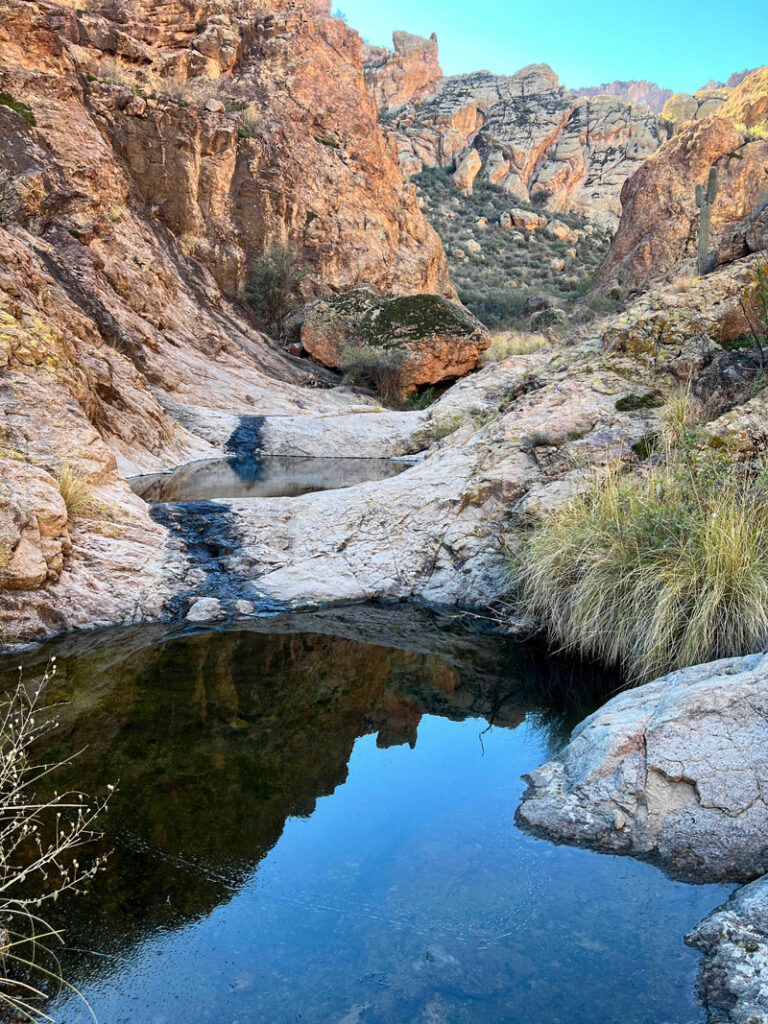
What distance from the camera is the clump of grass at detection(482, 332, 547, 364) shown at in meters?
20.2

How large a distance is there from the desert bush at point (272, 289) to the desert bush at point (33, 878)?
21.1m

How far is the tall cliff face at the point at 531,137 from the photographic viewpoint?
60.9m

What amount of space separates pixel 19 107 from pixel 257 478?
37.3 ft

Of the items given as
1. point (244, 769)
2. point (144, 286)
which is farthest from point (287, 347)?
point (244, 769)

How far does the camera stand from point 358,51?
29703 mm

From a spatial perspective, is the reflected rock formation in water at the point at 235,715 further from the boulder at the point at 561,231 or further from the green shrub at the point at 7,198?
the boulder at the point at 561,231

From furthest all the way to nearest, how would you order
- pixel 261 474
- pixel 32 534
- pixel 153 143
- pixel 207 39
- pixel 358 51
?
pixel 358 51 → pixel 207 39 → pixel 153 143 → pixel 261 474 → pixel 32 534

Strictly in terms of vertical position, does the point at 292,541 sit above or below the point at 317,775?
above

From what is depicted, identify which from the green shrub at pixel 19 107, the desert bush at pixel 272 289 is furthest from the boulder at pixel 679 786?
the desert bush at pixel 272 289

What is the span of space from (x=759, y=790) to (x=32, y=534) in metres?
4.93

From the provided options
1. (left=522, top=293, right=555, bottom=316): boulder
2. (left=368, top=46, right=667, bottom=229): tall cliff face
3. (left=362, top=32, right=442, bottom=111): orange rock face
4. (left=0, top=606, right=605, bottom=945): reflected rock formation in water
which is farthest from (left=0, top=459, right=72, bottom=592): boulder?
(left=362, top=32, right=442, bottom=111): orange rock face

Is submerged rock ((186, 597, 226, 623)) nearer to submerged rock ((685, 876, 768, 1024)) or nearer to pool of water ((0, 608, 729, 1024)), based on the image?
pool of water ((0, 608, 729, 1024))

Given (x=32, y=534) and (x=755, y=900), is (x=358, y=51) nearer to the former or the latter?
(x=32, y=534)

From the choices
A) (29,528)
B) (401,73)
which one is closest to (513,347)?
(29,528)
